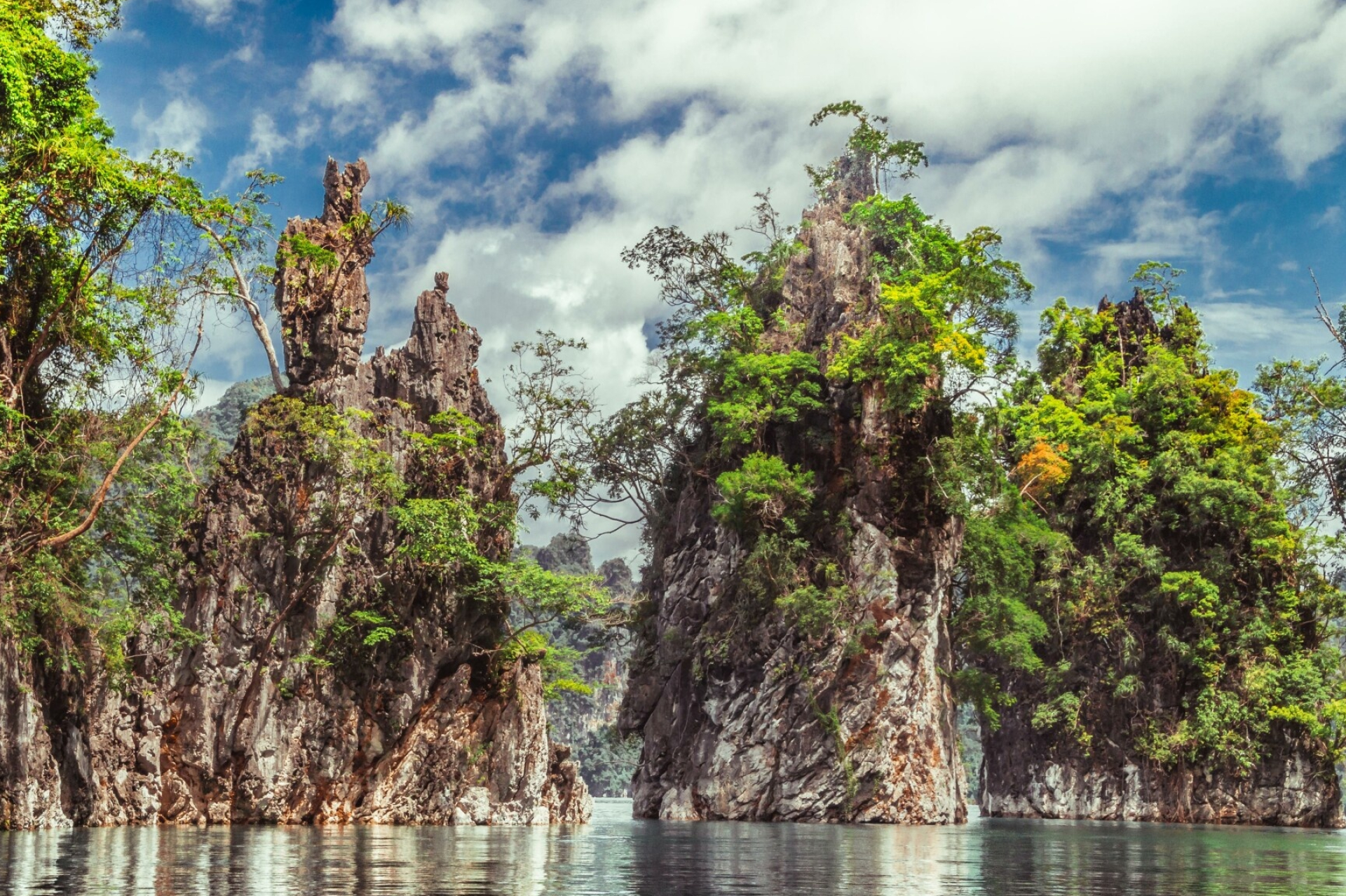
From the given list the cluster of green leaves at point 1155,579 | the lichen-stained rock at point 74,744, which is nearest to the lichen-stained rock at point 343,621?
the lichen-stained rock at point 74,744

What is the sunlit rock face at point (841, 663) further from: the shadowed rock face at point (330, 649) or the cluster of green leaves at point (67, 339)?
the cluster of green leaves at point (67, 339)

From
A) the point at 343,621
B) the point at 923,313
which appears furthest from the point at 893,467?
the point at 343,621

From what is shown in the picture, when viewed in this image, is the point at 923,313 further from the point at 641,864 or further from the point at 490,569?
the point at 641,864

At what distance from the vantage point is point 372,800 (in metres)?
32.1

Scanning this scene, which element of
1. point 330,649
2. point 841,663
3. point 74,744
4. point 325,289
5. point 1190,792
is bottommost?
point 1190,792

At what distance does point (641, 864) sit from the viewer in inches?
545

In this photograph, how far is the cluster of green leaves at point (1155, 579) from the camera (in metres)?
44.4

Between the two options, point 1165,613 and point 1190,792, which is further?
point 1165,613

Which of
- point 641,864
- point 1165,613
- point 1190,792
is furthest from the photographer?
point 1165,613

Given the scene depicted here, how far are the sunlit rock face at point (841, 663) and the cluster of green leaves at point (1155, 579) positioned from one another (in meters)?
4.59

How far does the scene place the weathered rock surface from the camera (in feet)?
148

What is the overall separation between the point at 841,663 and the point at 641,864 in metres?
26.2

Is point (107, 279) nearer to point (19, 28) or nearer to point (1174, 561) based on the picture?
point (19, 28)

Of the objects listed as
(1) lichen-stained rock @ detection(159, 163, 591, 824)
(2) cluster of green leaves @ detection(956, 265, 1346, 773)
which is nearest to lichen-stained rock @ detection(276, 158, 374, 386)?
(1) lichen-stained rock @ detection(159, 163, 591, 824)
